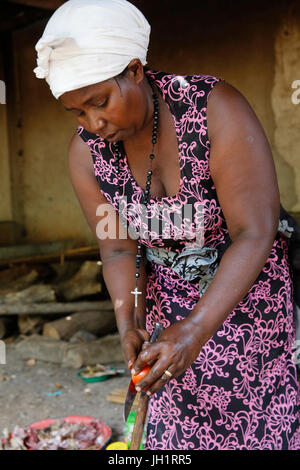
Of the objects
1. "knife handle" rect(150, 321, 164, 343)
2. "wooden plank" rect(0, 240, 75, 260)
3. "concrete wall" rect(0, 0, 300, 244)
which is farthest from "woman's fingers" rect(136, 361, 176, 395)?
"wooden plank" rect(0, 240, 75, 260)

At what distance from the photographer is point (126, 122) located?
1.52m

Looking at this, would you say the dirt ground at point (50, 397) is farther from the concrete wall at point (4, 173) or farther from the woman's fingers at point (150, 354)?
the concrete wall at point (4, 173)

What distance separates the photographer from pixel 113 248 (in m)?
1.96

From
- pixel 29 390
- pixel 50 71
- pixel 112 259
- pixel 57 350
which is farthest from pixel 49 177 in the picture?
pixel 50 71

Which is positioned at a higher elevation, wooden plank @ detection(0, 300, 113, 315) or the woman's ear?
the woman's ear

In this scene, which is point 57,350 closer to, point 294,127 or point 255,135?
point 294,127

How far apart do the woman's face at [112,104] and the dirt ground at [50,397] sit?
2285mm

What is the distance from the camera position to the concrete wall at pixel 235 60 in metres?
4.38

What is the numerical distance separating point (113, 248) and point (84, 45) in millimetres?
779

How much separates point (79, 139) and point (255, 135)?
63 cm

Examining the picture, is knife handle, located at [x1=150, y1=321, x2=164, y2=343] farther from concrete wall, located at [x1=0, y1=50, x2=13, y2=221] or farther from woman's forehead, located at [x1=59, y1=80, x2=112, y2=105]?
concrete wall, located at [x1=0, y1=50, x2=13, y2=221]

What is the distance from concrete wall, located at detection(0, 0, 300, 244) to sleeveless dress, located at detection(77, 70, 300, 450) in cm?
286

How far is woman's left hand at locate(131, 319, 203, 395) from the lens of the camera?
134cm

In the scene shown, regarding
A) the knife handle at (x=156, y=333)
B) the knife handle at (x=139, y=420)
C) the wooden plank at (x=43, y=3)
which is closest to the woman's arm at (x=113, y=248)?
the knife handle at (x=156, y=333)
